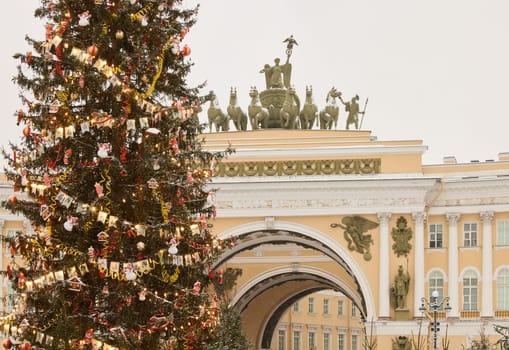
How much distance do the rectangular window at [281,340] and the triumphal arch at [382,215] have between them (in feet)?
84.7

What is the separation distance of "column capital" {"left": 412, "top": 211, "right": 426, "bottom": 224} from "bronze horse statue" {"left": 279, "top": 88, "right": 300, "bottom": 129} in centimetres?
604

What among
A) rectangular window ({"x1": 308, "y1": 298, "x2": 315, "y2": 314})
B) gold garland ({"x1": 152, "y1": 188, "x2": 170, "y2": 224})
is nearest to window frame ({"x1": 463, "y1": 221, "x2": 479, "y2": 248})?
gold garland ({"x1": 152, "y1": 188, "x2": 170, "y2": 224})

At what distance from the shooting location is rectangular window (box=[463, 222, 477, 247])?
1572 inches

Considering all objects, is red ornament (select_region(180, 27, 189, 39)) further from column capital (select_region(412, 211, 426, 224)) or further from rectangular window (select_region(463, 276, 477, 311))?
rectangular window (select_region(463, 276, 477, 311))

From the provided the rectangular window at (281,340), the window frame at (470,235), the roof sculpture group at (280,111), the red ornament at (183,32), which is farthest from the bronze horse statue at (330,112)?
the rectangular window at (281,340)

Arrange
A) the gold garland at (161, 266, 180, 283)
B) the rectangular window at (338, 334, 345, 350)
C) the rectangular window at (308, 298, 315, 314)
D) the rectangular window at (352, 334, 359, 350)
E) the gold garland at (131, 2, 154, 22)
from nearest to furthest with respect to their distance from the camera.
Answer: the gold garland at (131, 2, 154, 22), the gold garland at (161, 266, 180, 283), the rectangular window at (308, 298, 315, 314), the rectangular window at (338, 334, 345, 350), the rectangular window at (352, 334, 359, 350)

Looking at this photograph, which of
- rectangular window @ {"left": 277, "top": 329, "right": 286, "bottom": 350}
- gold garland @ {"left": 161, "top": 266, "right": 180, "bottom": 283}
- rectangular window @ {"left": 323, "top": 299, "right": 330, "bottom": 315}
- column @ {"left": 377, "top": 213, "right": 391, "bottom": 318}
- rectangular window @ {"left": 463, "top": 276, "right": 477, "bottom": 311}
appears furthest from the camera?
rectangular window @ {"left": 323, "top": 299, "right": 330, "bottom": 315}

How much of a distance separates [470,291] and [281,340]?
29130 millimetres

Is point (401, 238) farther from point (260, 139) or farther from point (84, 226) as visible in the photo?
point (84, 226)

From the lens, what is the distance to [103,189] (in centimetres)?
1753

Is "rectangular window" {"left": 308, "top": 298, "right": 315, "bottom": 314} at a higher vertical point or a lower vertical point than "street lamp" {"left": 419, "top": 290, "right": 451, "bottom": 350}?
higher

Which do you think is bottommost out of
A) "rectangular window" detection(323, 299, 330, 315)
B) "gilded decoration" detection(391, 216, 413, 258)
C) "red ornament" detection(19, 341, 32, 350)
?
"red ornament" detection(19, 341, 32, 350)

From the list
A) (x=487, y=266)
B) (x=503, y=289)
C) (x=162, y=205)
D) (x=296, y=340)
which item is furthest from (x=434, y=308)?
(x=296, y=340)

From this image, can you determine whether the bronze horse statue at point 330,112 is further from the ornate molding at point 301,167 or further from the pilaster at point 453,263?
the pilaster at point 453,263
